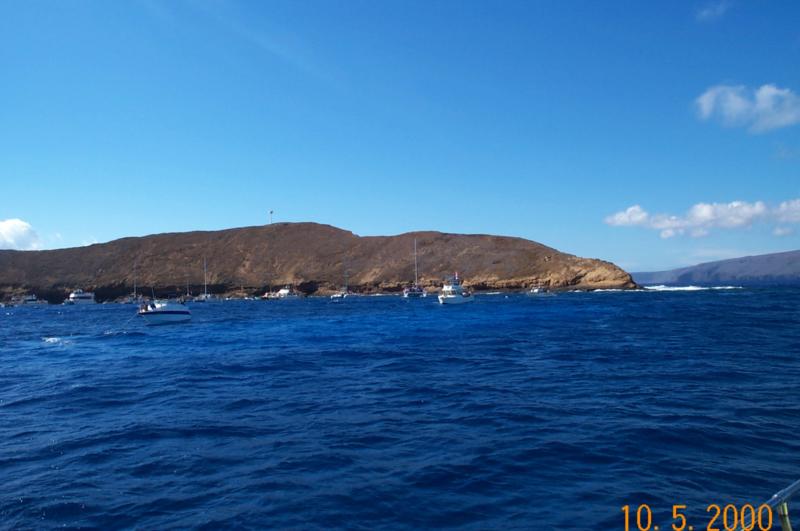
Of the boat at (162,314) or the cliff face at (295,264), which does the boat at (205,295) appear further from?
the boat at (162,314)

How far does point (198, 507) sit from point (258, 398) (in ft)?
25.6

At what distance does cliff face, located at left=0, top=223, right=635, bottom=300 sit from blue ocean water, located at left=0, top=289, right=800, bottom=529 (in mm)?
107209

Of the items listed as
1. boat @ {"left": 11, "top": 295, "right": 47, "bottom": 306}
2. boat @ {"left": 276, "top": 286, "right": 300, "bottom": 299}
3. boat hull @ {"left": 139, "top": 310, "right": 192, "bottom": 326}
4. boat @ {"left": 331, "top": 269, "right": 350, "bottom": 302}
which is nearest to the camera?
boat hull @ {"left": 139, "top": 310, "right": 192, "bottom": 326}

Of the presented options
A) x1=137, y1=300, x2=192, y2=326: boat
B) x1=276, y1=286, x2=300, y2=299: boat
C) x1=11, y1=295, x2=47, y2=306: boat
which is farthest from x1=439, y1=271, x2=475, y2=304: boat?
x1=11, y1=295, x2=47, y2=306: boat

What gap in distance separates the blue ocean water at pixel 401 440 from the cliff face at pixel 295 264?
107 metres

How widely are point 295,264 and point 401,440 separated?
138 metres

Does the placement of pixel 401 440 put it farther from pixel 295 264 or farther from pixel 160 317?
pixel 295 264

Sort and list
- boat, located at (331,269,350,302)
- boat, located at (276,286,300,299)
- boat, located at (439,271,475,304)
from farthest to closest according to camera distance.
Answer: boat, located at (276,286,300,299) → boat, located at (331,269,350,302) → boat, located at (439,271,475,304)

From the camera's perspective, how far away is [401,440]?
10.9 meters

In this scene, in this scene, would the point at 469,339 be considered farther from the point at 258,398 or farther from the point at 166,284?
the point at 166,284

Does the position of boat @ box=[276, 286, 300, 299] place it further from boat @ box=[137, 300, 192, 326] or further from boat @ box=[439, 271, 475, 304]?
boat @ box=[137, 300, 192, 326]

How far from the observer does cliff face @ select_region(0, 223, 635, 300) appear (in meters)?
129

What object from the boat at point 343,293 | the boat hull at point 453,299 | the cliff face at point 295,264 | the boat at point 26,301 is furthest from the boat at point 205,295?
the boat hull at point 453,299

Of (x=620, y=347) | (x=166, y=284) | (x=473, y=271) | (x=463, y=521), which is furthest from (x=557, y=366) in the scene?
(x=166, y=284)
